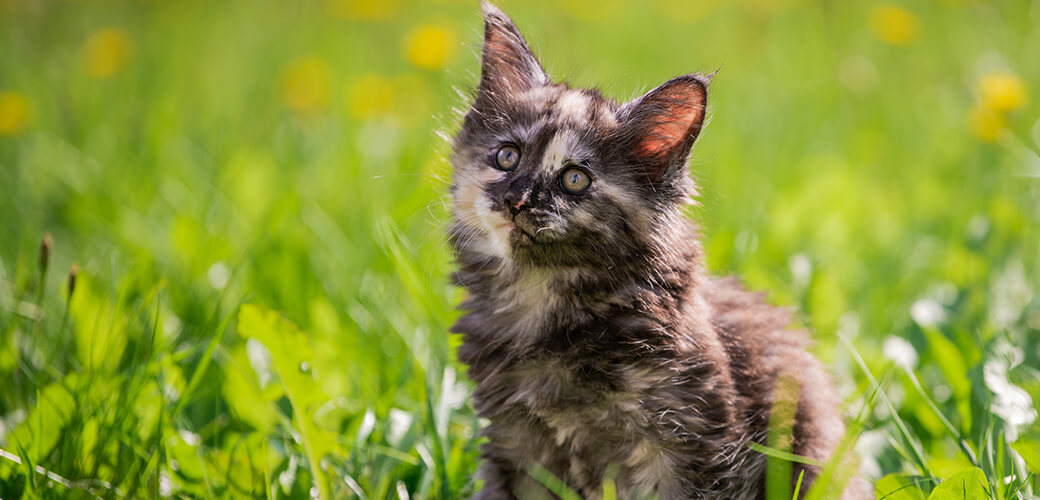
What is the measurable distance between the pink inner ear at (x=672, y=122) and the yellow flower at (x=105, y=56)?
12.9ft

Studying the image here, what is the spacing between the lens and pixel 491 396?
2.10 m

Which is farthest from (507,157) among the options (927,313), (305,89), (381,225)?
(305,89)

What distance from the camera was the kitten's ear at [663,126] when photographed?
207 cm

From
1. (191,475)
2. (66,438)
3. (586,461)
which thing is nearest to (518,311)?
(586,461)

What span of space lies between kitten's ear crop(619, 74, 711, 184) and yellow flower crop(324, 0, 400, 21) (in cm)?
390

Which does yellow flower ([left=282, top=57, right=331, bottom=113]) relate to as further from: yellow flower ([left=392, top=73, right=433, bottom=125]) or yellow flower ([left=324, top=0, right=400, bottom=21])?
yellow flower ([left=324, top=0, right=400, bottom=21])

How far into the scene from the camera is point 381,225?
2.99 metres

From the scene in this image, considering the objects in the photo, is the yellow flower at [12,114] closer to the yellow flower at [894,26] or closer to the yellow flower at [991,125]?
the yellow flower at [991,125]

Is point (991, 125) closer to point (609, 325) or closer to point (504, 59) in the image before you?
point (504, 59)

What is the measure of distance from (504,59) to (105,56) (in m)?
3.49

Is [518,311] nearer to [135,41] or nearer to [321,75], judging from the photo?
[321,75]

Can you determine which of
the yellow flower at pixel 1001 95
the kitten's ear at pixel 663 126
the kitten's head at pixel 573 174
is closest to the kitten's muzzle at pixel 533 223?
the kitten's head at pixel 573 174

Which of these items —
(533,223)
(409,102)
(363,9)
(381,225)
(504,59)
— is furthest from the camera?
(363,9)

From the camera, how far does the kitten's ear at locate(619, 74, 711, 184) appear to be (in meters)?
2.07
